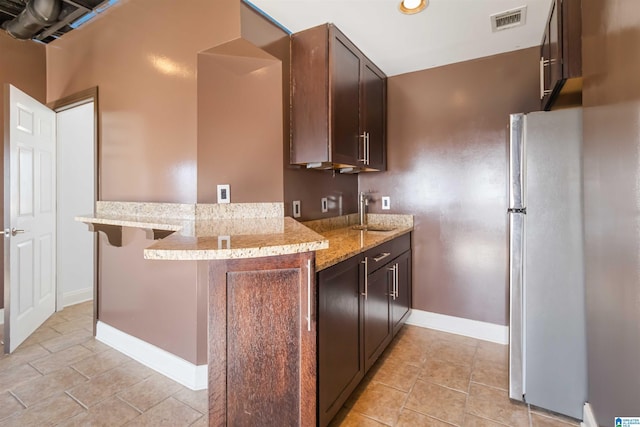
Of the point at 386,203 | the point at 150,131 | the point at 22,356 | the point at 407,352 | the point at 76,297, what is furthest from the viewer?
the point at 76,297

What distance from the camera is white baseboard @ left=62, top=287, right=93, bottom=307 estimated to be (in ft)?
10.9

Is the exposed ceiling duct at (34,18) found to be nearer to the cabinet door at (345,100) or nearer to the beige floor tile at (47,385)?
the cabinet door at (345,100)

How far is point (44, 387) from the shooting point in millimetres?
1924

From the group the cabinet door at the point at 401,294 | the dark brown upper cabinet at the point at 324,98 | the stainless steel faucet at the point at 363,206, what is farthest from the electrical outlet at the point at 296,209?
the stainless steel faucet at the point at 363,206

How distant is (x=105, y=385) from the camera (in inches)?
76.6

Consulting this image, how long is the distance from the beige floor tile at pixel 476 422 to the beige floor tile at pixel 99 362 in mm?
2308

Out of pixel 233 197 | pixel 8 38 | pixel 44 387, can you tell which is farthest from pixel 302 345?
pixel 8 38

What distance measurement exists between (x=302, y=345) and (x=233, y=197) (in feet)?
3.68

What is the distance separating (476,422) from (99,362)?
2.54 metres

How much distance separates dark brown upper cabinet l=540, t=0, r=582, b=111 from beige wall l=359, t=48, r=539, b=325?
542mm

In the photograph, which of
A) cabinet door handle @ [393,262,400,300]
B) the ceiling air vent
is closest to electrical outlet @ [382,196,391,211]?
cabinet door handle @ [393,262,400,300]

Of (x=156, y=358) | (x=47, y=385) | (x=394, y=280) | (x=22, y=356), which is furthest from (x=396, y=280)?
(x=22, y=356)

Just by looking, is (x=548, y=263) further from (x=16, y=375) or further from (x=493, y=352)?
(x=16, y=375)

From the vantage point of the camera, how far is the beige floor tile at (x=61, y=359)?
7.04 ft
